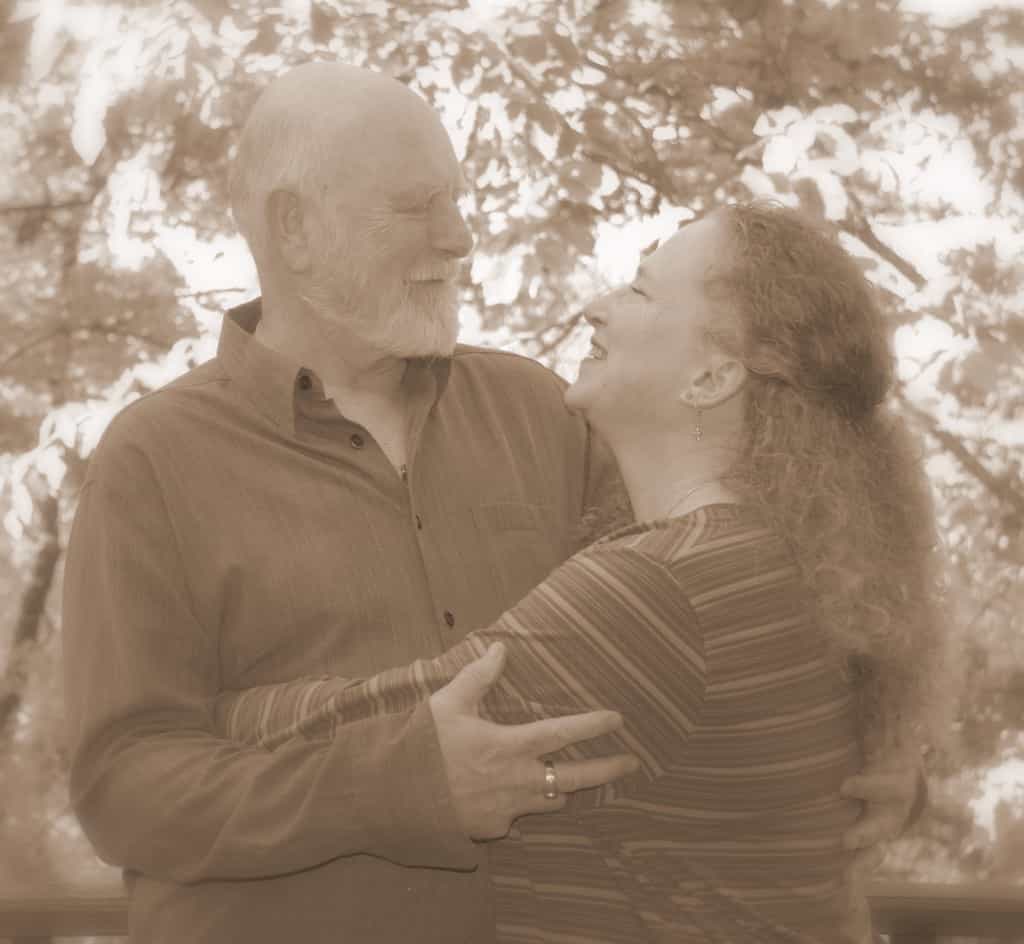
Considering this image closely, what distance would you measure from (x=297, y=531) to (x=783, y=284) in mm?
647

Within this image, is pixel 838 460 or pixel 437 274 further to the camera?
pixel 437 274

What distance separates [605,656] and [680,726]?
102mm

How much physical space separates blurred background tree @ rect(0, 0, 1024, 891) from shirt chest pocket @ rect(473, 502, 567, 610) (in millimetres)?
1394

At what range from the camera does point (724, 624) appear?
137cm

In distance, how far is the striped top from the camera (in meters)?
1.37

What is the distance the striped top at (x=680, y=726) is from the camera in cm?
137

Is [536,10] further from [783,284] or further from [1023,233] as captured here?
[783,284]

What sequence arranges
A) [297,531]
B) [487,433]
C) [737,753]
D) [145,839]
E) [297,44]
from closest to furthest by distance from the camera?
1. [737,753]
2. [145,839]
3. [297,531]
4. [487,433]
5. [297,44]

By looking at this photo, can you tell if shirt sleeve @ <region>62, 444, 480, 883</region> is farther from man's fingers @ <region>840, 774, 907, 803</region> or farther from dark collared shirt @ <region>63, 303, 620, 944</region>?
man's fingers @ <region>840, 774, 907, 803</region>

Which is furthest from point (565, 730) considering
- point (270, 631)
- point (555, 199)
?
point (555, 199)

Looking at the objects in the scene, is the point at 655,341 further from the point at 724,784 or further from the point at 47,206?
the point at 47,206

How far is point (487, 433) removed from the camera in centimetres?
197

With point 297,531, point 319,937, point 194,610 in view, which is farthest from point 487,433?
point 319,937

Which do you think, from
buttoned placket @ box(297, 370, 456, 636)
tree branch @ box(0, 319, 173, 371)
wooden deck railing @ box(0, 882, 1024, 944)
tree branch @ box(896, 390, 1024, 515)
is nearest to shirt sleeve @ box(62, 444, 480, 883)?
buttoned placket @ box(297, 370, 456, 636)
